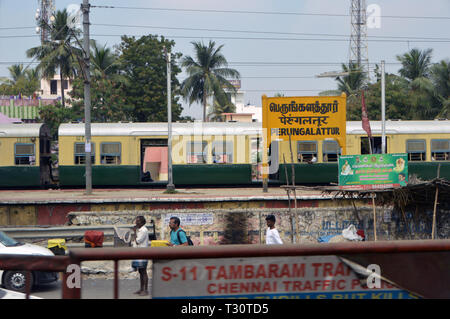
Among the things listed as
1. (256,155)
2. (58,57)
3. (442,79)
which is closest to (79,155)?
(256,155)

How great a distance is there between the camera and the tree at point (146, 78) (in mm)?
40312

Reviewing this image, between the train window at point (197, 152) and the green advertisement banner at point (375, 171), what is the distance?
26.3 ft

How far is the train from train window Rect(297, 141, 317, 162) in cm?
1

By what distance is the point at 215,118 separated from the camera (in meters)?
58.1

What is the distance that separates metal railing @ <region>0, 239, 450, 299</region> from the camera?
11.1ft

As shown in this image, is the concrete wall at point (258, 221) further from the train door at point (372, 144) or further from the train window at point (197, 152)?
the train door at point (372, 144)

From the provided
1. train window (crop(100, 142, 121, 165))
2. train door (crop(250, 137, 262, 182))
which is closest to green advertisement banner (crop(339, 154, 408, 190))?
train door (crop(250, 137, 262, 182))

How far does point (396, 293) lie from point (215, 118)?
180 feet

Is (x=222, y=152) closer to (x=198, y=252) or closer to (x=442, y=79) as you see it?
(x=198, y=252)

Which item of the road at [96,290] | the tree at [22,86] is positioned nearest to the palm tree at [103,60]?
the tree at [22,86]

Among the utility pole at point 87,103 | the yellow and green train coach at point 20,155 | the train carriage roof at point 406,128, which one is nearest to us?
the utility pole at point 87,103
